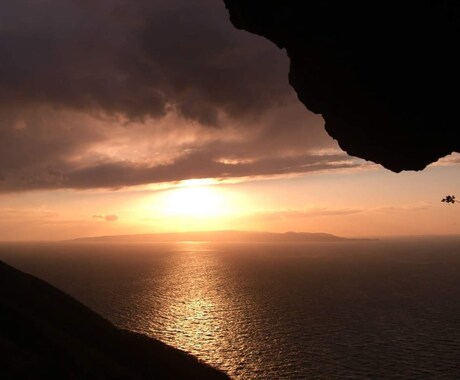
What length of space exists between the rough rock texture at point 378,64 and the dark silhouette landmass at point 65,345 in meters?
35.1

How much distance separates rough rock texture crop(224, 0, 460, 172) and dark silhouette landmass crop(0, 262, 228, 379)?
35124 millimetres

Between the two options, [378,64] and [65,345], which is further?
[65,345]

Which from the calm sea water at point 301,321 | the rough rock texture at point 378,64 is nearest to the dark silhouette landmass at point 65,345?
the calm sea water at point 301,321

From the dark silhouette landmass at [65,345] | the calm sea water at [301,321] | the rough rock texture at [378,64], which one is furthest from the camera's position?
the calm sea water at [301,321]

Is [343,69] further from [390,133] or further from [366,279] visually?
[366,279]

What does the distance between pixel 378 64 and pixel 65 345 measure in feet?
136

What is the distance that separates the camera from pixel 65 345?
39281 mm

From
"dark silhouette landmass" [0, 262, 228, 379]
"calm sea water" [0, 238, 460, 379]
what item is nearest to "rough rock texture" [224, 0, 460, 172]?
"dark silhouette landmass" [0, 262, 228, 379]

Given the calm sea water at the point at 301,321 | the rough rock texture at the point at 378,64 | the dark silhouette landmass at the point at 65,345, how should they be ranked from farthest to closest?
the calm sea water at the point at 301,321 → the dark silhouette landmass at the point at 65,345 → the rough rock texture at the point at 378,64

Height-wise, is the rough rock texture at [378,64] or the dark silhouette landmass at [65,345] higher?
the rough rock texture at [378,64]

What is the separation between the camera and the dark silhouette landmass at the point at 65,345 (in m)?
33.6

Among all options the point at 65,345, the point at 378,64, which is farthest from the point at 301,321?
the point at 378,64

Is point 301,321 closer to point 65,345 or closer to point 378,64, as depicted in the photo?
point 65,345

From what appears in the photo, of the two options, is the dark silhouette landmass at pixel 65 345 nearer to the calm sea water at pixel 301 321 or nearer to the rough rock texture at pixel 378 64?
the calm sea water at pixel 301 321
